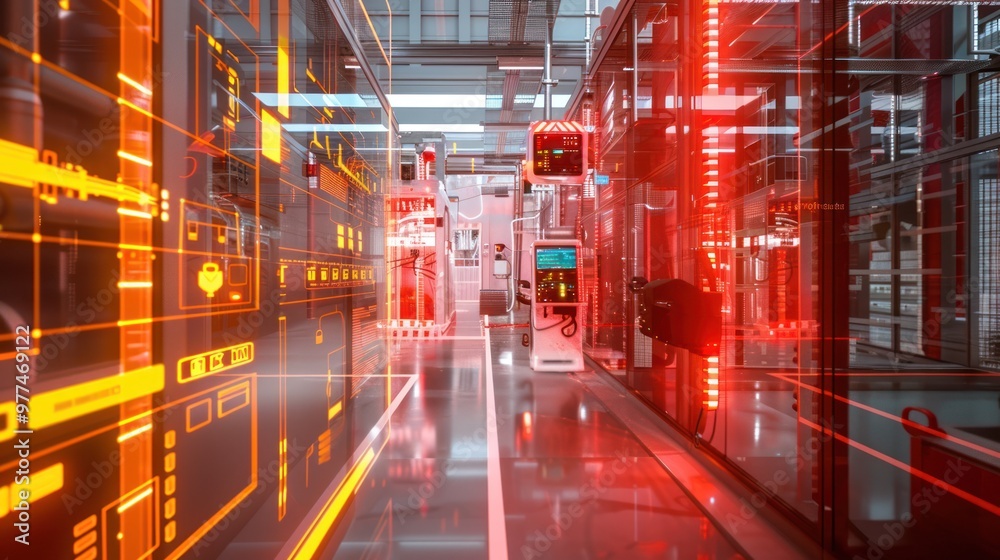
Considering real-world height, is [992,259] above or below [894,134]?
below

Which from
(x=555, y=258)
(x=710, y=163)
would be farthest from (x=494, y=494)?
(x=555, y=258)

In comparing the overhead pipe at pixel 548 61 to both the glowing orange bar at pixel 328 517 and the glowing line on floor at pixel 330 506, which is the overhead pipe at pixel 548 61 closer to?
the glowing line on floor at pixel 330 506

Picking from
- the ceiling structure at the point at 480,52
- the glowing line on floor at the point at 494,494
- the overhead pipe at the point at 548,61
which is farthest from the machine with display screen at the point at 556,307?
A: the ceiling structure at the point at 480,52

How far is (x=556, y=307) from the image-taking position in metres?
6.97

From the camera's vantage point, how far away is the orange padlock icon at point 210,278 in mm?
1852

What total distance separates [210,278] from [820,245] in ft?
8.70

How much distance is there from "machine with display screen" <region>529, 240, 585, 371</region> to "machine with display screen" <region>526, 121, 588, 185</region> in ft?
3.09

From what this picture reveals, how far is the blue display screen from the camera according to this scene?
6.83 m

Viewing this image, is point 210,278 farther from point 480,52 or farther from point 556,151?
point 480,52

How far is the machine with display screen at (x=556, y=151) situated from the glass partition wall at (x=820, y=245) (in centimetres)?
45

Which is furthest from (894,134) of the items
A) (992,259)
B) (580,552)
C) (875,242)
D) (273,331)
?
(273,331)

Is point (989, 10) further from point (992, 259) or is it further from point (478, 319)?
point (478, 319)

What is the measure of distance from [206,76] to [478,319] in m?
12.1

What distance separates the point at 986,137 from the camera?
5.43 meters
